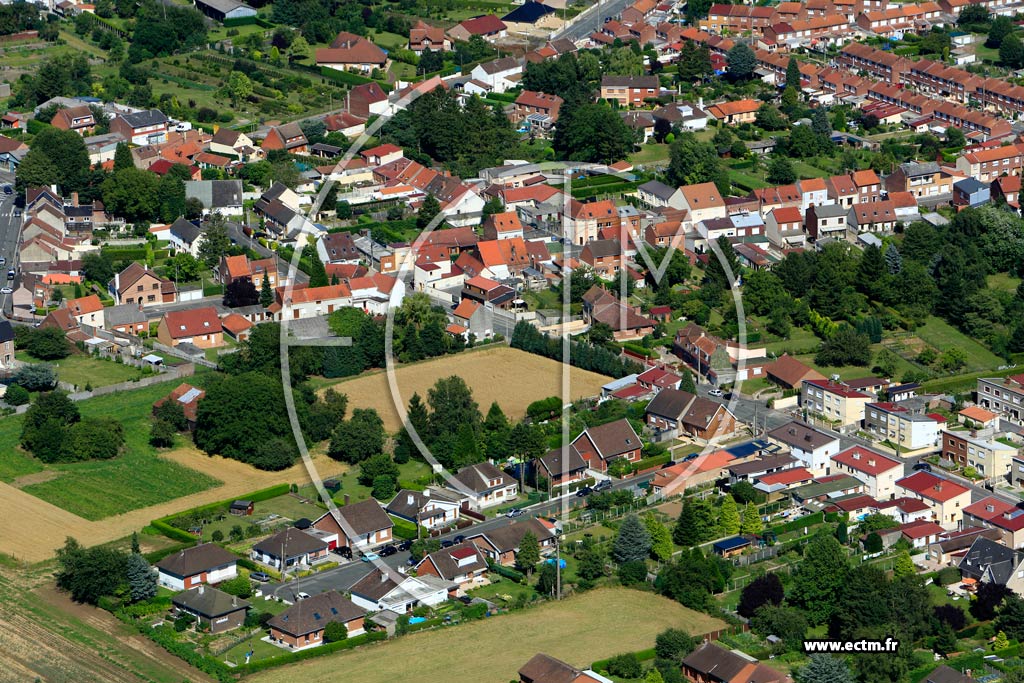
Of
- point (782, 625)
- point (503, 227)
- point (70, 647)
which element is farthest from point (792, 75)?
point (70, 647)

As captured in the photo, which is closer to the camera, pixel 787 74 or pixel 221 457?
pixel 221 457

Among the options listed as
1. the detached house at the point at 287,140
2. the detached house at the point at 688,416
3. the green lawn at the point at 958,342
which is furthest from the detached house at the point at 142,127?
the green lawn at the point at 958,342

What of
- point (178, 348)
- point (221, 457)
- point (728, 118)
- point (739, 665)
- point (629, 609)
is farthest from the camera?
point (728, 118)

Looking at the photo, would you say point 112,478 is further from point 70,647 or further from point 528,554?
point 528,554

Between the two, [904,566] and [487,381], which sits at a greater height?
[487,381]

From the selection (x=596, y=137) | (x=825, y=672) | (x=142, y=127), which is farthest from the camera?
(x=142, y=127)

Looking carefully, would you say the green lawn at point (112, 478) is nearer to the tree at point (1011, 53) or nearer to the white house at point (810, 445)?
the white house at point (810, 445)

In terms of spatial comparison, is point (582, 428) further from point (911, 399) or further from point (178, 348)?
point (178, 348)

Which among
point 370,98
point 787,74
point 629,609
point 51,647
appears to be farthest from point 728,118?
point 51,647
